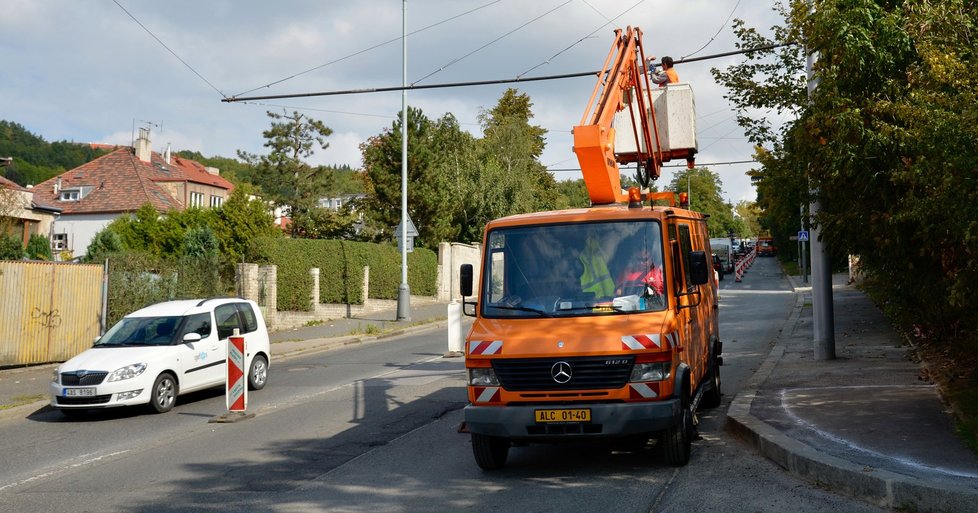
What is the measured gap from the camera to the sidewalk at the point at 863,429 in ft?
21.3

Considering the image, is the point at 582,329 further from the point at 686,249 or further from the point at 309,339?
the point at 309,339

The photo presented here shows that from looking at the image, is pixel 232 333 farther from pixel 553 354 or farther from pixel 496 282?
pixel 553 354

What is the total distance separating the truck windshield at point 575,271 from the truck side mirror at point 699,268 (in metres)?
0.35

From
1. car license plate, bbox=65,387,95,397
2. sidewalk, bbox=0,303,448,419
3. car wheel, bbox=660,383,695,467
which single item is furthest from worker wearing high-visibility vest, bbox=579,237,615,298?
sidewalk, bbox=0,303,448,419

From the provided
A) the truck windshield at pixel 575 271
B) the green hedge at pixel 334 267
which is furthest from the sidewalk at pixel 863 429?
the green hedge at pixel 334 267

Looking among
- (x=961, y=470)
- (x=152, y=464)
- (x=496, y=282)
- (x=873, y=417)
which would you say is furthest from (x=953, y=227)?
(x=152, y=464)

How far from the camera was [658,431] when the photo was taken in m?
7.58

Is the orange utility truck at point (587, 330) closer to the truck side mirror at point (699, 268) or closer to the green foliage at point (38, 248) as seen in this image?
the truck side mirror at point (699, 268)

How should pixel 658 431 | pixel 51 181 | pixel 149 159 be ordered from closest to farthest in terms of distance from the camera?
pixel 658 431 < pixel 51 181 < pixel 149 159

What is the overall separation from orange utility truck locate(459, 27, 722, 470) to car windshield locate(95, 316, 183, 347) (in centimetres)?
689

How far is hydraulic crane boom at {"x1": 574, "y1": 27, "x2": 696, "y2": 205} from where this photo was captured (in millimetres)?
9922

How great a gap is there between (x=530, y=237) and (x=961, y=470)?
4.17 m

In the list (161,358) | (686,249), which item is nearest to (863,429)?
(686,249)

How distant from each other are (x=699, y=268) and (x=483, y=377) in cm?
236
